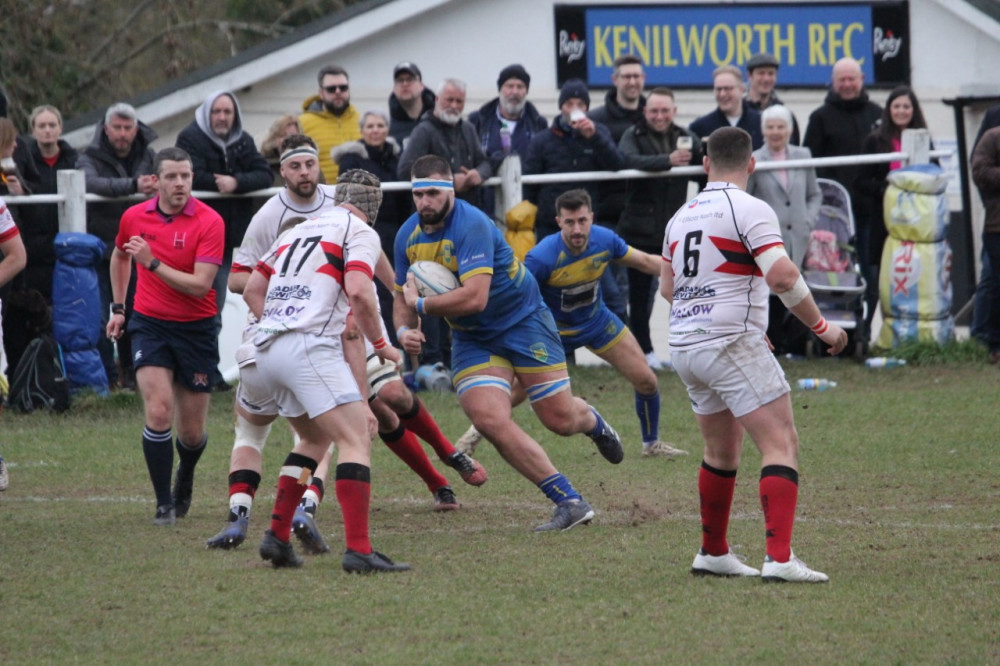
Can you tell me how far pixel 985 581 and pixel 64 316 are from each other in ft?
26.5

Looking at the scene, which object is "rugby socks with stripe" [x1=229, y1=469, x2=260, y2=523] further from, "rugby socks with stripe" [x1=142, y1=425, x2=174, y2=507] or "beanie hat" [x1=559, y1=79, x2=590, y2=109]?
"beanie hat" [x1=559, y1=79, x2=590, y2=109]

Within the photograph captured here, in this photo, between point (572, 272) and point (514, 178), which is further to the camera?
point (514, 178)

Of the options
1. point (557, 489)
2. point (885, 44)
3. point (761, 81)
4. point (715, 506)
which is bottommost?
point (557, 489)

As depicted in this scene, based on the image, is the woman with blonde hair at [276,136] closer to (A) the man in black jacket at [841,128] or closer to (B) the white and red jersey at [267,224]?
(B) the white and red jersey at [267,224]

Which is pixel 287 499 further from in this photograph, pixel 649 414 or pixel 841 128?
pixel 841 128

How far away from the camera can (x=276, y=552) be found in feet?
23.2

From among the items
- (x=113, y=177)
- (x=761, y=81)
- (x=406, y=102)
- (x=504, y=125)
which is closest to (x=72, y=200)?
(x=113, y=177)

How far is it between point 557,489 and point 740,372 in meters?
1.80

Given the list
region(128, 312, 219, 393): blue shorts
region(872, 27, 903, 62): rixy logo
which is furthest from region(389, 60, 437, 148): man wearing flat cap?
region(872, 27, 903, 62): rixy logo

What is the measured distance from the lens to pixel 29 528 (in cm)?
837

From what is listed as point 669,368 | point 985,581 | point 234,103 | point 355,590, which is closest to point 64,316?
point 234,103

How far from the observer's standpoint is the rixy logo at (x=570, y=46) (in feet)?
57.7

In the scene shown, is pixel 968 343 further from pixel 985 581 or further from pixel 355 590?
pixel 355 590

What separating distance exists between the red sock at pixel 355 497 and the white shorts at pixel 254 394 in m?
0.58
